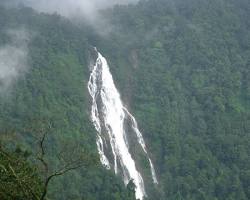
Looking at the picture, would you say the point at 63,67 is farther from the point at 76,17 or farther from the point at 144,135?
the point at 76,17

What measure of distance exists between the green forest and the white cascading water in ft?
4.01

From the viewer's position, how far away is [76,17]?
11388 cm

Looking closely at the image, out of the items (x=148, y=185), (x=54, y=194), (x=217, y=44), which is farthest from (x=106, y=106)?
(x=217, y=44)

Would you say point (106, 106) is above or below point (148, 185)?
above

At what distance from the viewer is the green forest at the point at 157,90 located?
2992 inches

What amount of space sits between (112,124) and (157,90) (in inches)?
583

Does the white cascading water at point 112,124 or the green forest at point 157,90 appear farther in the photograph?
the white cascading water at point 112,124

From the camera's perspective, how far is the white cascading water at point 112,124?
3066 inches

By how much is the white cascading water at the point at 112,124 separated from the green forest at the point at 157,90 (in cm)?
122

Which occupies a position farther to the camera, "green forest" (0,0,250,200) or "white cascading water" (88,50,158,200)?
"white cascading water" (88,50,158,200)

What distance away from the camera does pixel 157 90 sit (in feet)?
315

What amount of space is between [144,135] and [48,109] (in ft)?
42.9

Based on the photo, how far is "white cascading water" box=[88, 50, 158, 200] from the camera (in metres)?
77.9

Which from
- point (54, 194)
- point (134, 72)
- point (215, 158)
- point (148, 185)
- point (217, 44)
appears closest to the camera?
point (54, 194)
